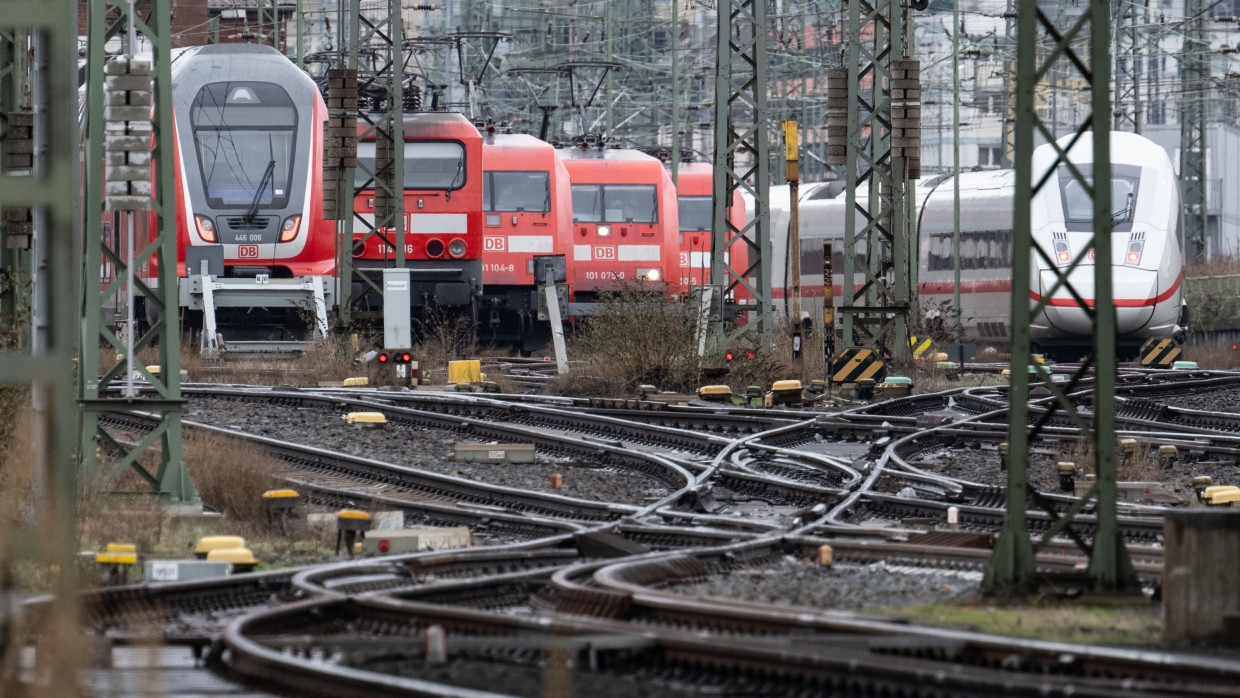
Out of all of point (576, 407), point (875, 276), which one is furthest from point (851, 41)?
point (576, 407)

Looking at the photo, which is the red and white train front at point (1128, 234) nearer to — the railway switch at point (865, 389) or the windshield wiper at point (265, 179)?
the railway switch at point (865, 389)

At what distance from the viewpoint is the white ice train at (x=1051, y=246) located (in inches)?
1074

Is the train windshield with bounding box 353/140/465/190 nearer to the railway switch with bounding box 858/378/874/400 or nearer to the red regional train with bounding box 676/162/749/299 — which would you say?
the red regional train with bounding box 676/162/749/299

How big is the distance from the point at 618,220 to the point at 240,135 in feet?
31.9

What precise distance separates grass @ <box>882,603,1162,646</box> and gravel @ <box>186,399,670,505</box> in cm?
480

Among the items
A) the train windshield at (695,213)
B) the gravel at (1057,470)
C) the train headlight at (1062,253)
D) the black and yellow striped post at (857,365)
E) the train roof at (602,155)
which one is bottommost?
the gravel at (1057,470)

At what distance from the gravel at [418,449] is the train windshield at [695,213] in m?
17.1

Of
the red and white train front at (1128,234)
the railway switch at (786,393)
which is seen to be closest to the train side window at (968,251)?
the red and white train front at (1128,234)

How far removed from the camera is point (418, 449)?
14992 mm

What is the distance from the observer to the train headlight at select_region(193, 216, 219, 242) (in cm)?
2289

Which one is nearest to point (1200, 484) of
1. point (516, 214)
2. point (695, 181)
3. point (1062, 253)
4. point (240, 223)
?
point (240, 223)

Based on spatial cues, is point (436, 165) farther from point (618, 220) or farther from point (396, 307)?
point (396, 307)

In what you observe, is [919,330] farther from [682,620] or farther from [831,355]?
[682,620]

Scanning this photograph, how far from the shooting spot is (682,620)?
22.0 feet
